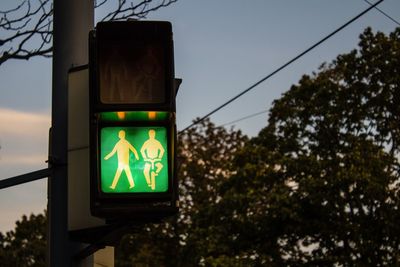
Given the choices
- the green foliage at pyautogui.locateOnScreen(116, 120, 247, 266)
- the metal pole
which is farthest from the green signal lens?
the green foliage at pyautogui.locateOnScreen(116, 120, 247, 266)

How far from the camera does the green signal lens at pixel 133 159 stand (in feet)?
11.9

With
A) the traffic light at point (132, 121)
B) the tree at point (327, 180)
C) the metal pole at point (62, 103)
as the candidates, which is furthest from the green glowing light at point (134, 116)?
the tree at point (327, 180)

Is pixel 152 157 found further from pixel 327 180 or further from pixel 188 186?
pixel 188 186

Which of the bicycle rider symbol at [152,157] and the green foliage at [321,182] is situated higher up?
the green foliage at [321,182]

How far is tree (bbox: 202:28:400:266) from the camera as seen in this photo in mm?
33656

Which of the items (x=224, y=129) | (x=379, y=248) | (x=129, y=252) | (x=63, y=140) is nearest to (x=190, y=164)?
(x=224, y=129)

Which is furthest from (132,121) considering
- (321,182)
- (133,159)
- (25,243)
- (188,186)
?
(25,243)

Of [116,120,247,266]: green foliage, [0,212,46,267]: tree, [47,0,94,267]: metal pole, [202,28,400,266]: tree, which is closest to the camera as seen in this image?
[47,0,94,267]: metal pole

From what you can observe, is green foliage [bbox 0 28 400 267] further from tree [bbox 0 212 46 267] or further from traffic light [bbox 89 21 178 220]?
tree [bbox 0 212 46 267]

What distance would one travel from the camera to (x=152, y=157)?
3.65 meters

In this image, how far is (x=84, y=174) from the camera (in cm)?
398

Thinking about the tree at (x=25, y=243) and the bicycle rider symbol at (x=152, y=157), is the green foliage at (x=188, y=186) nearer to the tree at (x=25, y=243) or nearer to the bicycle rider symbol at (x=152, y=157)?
the tree at (x=25, y=243)

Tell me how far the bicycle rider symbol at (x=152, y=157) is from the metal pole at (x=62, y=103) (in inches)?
24.6

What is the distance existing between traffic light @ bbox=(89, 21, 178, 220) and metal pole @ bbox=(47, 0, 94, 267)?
56 cm
